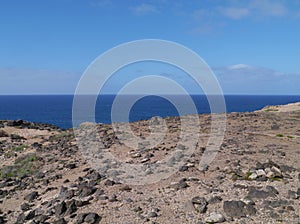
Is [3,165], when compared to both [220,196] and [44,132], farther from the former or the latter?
[220,196]

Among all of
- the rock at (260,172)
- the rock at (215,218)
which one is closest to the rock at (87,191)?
the rock at (215,218)

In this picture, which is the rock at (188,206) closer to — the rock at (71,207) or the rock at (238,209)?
the rock at (238,209)

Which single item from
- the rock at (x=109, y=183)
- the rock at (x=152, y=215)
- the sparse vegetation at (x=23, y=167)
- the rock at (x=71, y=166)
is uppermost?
the rock at (x=109, y=183)

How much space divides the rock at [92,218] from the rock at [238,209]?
3.64m

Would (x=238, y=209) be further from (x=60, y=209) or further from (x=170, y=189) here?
(x=60, y=209)

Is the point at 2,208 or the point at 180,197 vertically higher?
the point at 180,197

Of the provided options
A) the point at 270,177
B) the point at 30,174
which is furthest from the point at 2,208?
the point at 270,177

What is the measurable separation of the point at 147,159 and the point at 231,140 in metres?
6.14

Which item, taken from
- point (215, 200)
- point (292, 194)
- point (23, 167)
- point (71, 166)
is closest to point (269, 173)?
point (292, 194)

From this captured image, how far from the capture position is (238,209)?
8.91 m

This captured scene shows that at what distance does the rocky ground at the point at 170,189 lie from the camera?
9.07 metres

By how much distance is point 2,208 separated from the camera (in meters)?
12.3

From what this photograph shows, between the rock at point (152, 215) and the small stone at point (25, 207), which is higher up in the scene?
the rock at point (152, 215)

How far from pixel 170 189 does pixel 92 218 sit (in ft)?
10.3
